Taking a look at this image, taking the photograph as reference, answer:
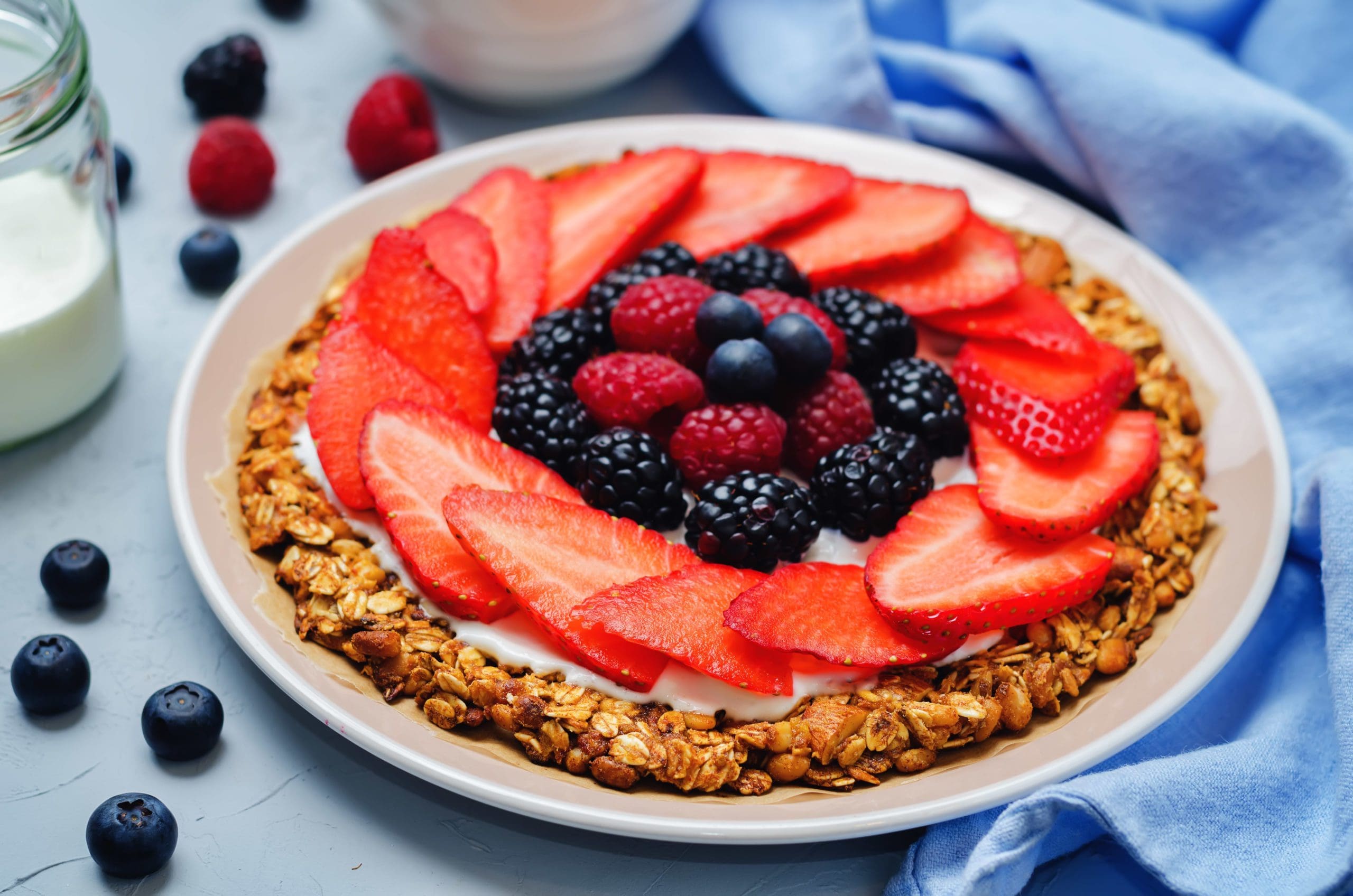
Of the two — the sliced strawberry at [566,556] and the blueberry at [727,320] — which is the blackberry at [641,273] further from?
the sliced strawberry at [566,556]

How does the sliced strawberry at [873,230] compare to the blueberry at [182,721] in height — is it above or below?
above

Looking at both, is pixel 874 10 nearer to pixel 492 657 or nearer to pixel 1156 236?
pixel 1156 236

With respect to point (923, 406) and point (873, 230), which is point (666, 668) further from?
point (873, 230)

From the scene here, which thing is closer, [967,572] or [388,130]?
[967,572]

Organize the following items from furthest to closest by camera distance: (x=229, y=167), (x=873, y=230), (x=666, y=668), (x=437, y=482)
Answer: (x=229, y=167), (x=873, y=230), (x=437, y=482), (x=666, y=668)

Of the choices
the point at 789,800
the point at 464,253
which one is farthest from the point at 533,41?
the point at 789,800

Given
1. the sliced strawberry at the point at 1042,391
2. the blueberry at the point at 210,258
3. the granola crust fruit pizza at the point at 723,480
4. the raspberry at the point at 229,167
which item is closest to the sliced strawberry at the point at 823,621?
the granola crust fruit pizza at the point at 723,480

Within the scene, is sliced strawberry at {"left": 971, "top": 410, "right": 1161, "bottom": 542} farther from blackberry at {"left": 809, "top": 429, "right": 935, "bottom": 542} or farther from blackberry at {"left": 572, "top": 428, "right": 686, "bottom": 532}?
blackberry at {"left": 572, "top": 428, "right": 686, "bottom": 532}
